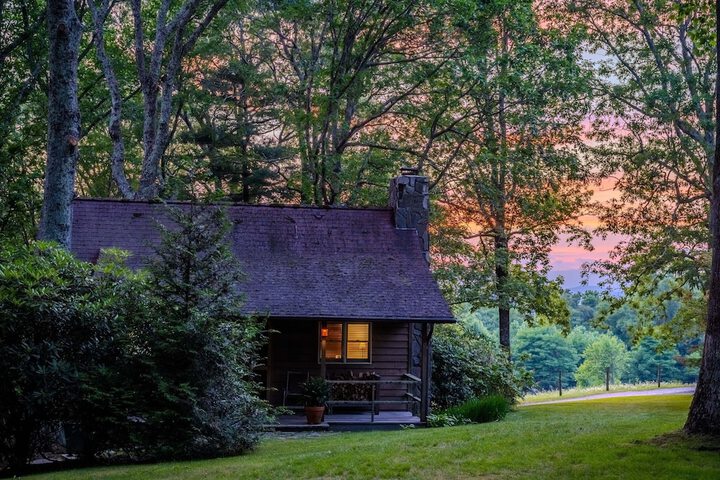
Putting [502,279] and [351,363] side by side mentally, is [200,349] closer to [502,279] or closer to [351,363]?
[351,363]

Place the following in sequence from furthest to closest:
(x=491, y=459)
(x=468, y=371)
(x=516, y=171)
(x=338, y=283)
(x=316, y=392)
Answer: (x=516, y=171) → (x=468, y=371) → (x=338, y=283) → (x=316, y=392) → (x=491, y=459)

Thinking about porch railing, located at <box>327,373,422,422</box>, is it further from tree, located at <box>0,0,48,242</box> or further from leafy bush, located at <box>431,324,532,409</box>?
tree, located at <box>0,0,48,242</box>

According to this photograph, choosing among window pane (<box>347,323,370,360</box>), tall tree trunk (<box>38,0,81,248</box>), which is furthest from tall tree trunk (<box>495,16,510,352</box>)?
tall tree trunk (<box>38,0,81,248</box>)

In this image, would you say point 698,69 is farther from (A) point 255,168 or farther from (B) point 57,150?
(B) point 57,150

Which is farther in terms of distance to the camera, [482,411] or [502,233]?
[502,233]

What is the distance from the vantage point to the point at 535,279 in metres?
30.4

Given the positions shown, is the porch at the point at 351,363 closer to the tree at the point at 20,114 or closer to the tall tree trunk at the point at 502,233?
the tall tree trunk at the point at 502,233

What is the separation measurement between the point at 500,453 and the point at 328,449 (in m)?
2.99

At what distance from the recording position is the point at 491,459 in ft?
33.8

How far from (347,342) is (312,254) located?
2.42 m

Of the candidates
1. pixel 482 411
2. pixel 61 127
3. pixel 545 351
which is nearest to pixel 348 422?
pixel 482 411

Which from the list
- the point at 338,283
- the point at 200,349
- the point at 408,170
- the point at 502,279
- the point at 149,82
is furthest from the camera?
the point at 502,279

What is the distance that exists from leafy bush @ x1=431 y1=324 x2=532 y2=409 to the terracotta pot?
17.2 ft

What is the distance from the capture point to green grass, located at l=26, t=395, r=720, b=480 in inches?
368
